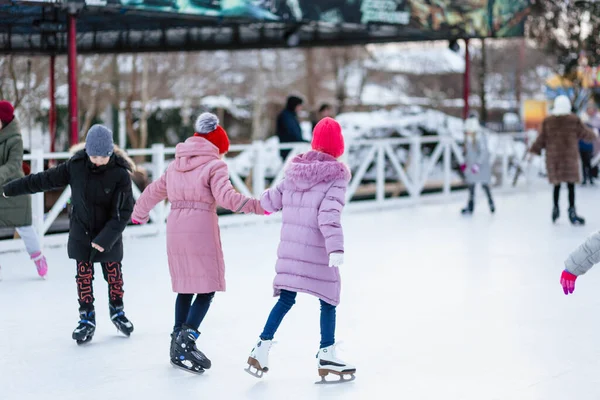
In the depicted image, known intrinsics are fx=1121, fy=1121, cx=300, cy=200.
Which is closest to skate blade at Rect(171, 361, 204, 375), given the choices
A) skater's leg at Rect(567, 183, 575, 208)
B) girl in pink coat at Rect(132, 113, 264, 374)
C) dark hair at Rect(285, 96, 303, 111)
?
girl in pink coat at Rect(132, 113, 264, 374)

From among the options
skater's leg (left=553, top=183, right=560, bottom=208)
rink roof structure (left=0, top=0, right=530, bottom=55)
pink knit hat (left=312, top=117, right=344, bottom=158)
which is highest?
rink roof structure (left=0, top=0, right=530, bottom=55)

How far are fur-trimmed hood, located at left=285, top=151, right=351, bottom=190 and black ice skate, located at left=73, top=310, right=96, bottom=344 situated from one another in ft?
5.56

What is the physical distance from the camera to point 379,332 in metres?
6.73

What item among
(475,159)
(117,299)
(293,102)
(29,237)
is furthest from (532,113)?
(117,299)

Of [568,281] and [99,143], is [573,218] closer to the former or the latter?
[568,281]

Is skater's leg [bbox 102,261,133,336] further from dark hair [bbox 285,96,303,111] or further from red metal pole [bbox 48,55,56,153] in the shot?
red metal pole [bbox 48,55,56,153]

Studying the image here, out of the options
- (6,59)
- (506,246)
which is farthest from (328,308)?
(6,59)

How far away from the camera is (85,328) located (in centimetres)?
635

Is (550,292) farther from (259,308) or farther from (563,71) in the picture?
(563,71)

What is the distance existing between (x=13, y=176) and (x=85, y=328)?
6.70 feet

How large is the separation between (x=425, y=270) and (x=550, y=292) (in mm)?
1354

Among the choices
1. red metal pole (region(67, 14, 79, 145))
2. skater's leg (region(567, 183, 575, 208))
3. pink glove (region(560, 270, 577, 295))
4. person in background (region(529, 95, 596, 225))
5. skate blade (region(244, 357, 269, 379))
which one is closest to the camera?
pink glove (region(560, 270, 577, 295))

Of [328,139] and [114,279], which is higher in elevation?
[328,139]

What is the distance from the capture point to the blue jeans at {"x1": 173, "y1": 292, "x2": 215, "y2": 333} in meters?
5.67
